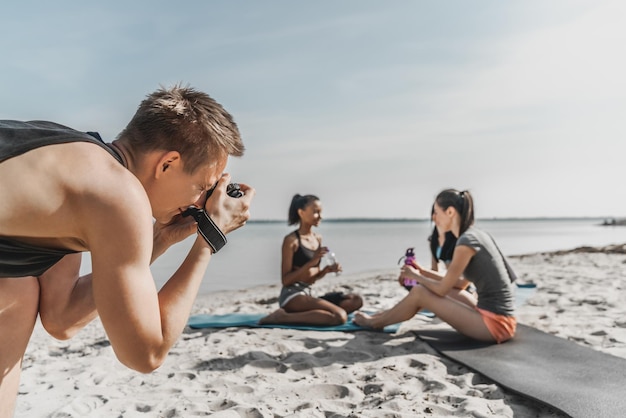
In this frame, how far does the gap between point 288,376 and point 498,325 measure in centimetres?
212

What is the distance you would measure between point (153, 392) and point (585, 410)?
287 cm

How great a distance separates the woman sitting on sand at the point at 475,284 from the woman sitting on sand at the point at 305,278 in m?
1.02

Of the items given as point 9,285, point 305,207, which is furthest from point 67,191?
point 305,207

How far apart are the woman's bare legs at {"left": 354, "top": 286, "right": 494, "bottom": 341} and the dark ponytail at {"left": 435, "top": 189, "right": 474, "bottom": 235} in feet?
2.38

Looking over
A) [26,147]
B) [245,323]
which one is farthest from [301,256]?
[26,147]

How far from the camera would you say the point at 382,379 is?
4176mm

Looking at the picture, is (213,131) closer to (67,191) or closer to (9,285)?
(67,191)

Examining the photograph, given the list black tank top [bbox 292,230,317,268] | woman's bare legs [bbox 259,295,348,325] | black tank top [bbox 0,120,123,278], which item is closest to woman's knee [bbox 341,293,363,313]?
woman's bare legs [bbox 259,295,348,325]

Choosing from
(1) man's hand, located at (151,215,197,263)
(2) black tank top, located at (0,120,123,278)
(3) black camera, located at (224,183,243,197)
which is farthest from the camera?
(1) man's hand, located at (151,215,197,263)

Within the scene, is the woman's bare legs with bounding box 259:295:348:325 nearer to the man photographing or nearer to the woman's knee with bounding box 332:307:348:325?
the woman's knee with bounding box 332:307:348:325

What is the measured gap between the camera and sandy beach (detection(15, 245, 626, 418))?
3.58m

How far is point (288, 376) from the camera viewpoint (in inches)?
171

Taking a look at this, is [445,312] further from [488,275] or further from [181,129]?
[181,129]

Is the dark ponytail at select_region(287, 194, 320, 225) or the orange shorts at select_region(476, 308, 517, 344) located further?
the dark ponytail at select_region(287, 194, 320, 225)
